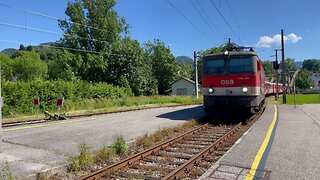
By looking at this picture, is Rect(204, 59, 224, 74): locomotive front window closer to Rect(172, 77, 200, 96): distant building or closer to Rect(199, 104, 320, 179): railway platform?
Rect(199, 104, 320, 179): railway platform

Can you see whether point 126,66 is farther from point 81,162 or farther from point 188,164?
point 188,164

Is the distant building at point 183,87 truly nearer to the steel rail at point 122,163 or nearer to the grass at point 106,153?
the grass at point 106,153

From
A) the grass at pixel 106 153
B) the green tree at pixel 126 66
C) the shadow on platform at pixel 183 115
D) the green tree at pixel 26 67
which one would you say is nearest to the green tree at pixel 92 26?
the green tree at pixel 126 66

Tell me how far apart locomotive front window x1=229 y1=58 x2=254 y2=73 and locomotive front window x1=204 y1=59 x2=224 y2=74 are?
49 cm

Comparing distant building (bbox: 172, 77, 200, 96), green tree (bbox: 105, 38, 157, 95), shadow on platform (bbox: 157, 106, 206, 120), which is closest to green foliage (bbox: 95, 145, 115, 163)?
shadow on platform (bbox: 157, 106, 206, 120)

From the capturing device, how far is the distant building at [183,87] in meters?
74.8

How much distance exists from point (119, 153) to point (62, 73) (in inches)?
1732

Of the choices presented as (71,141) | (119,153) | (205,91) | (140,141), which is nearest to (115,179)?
(119,153)

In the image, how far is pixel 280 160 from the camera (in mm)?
7594

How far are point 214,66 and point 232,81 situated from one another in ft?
4.04

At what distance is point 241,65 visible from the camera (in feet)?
50.5

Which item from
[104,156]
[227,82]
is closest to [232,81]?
[227,82]

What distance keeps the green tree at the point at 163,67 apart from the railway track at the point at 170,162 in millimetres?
72108

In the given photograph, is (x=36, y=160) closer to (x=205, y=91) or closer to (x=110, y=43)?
(x=205, y=91)
